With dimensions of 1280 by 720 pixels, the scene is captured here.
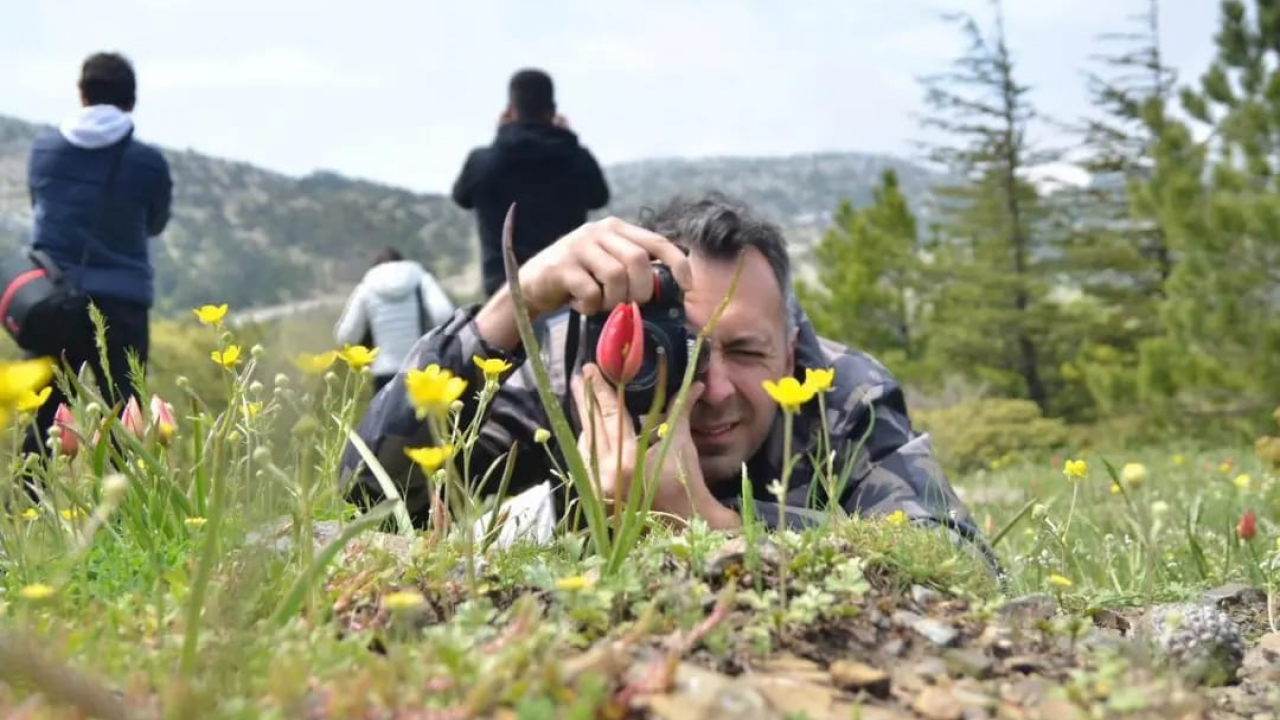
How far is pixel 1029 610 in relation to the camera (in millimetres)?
1431

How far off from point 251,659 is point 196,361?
17.8 metres

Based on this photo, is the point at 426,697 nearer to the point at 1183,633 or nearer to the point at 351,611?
the point at 351,611

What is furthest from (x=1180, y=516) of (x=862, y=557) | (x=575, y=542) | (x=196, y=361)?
(x=196, y=361)

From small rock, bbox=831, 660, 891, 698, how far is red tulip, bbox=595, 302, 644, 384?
0.50m

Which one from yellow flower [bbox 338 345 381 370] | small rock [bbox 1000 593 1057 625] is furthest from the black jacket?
small rock [bbox 1000 593 1057 625]

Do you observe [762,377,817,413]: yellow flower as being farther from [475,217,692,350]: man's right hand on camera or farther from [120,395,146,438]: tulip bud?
[120,395,146,438]: tulip bud

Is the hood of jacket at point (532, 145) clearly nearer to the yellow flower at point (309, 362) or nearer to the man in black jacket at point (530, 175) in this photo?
the man in black jacket at point (530, 175)

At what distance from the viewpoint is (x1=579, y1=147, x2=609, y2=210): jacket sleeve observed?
20.2 ft

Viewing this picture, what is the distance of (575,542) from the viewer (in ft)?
4.50

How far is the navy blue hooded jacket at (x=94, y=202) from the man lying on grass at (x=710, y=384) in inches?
94.5

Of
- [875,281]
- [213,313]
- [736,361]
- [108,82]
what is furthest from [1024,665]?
[875,281]

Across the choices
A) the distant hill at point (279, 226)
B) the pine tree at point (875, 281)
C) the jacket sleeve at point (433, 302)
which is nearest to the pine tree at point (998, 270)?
the pine tree at point (875, 281)

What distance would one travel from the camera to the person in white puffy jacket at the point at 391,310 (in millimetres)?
7012

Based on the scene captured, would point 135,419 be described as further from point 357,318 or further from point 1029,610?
point 357,318
